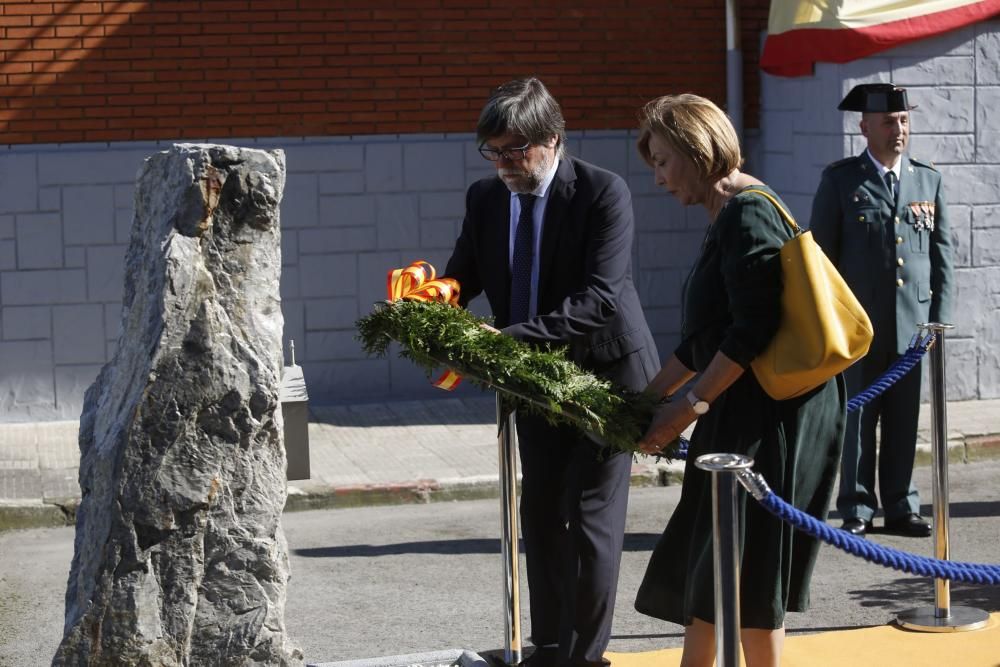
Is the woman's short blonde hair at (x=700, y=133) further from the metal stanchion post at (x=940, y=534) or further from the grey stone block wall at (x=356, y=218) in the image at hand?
the grey stone block wall at (x=356, y=218)

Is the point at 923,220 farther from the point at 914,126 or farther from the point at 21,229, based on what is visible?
the point at 21,229

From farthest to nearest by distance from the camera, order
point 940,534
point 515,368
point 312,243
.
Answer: point 312,243 < point 940,534 < point 515,368

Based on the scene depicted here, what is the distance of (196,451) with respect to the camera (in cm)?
392

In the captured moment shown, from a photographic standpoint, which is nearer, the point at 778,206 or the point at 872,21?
the point at 778,206

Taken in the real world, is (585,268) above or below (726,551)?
above

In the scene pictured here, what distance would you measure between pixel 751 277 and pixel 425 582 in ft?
10.6

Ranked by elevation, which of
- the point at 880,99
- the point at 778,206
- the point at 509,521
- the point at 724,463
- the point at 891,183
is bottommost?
the point at 509,521

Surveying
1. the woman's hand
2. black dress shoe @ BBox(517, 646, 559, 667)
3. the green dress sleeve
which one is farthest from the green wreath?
black dress shoe @ BBox(517, 646, 559, 667)

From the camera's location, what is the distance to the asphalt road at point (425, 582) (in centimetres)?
580

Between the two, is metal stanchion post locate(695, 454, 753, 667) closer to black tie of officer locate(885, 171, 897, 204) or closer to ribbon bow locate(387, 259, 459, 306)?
ribbon bow locate(387, 259, 459, 306)

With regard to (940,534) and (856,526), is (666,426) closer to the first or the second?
(940,534)

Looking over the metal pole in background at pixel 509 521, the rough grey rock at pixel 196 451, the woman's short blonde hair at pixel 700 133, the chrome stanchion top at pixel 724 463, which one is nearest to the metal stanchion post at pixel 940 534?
the metal pole in background at pixel 509 521

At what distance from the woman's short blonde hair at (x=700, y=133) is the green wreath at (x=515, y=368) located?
0.69 meters

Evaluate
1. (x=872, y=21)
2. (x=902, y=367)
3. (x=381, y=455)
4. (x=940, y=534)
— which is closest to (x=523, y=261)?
(x=902, y=367)
